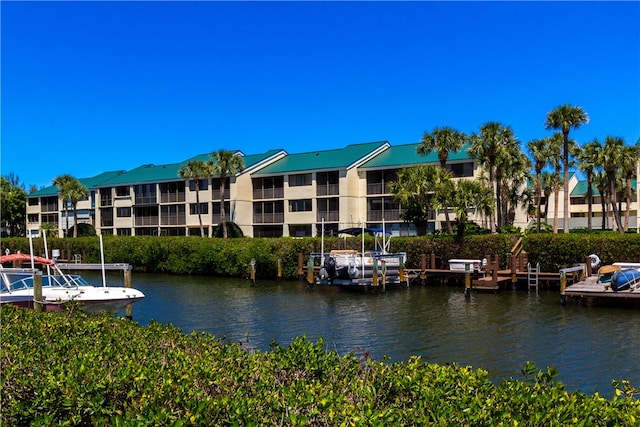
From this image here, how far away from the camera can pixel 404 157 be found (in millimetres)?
62250

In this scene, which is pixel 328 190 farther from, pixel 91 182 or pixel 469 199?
pixel 91 182

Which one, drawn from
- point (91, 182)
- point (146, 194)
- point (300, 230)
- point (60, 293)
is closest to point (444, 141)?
point (300, 230)

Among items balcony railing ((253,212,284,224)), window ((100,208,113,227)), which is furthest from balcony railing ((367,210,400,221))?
window ((100,208,113,227))

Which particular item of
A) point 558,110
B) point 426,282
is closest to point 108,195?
point 426,282

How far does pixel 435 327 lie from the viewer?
87.0 ft

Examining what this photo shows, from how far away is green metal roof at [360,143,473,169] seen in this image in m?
58.7

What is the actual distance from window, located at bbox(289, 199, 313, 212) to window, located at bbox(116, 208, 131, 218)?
24.9 metres

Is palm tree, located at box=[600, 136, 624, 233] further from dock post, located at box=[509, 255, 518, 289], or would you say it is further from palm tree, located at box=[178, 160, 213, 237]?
palm tree, located at box=[178, 160, 213, 237]

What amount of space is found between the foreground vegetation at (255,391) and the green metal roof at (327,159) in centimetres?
5419

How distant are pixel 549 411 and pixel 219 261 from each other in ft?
161

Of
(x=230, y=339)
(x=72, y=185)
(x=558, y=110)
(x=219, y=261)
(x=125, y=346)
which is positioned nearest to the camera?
(x=125, y=346)

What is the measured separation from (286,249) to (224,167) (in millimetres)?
20561

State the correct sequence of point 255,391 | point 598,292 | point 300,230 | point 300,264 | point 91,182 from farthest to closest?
point 91,182, point 300,230, point 300,264, point 598,292, point 255,391

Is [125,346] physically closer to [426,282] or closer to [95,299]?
[95,299]
